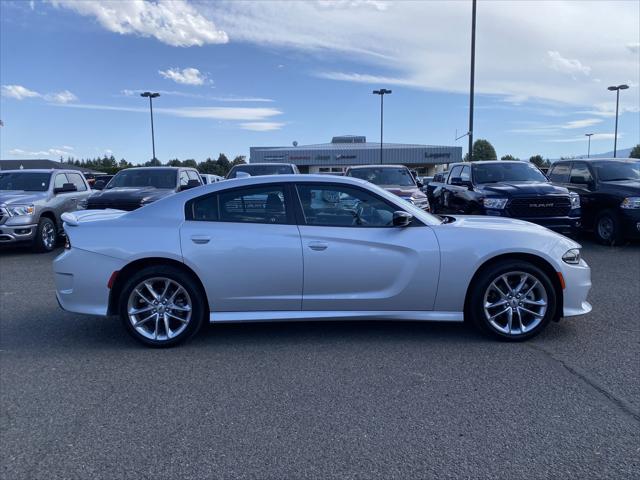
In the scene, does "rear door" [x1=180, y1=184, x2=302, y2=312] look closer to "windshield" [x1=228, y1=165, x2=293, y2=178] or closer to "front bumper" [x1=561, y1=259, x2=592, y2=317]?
"front bumper" [x1=561, y1=259, x2=592, y2=317]

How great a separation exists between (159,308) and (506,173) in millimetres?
8717

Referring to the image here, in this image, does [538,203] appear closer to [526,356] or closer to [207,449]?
[526,356]

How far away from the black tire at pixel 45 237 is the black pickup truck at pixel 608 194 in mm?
11276

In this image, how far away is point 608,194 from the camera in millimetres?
10109

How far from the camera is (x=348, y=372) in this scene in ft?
13.2

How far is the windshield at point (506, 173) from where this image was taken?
1091 cm

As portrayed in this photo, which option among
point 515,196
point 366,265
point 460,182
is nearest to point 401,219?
point 366,265

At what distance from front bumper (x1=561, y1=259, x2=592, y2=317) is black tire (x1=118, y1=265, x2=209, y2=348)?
330 centimetres

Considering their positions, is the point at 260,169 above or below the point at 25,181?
above

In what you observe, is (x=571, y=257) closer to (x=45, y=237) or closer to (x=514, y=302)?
(x=514, y=302)

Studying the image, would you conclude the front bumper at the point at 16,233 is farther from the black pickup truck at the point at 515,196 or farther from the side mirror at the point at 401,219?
the black pickup truck at the point at 515,196

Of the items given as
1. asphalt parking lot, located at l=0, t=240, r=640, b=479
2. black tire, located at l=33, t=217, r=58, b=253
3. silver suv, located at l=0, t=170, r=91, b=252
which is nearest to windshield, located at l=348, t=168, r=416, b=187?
silver suv, located at l=0, t=170, r=91, b=252

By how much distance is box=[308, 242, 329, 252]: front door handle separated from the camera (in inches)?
179

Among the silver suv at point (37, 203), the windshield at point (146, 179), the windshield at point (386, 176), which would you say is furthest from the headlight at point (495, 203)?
the silver suv at point (37, 203)
